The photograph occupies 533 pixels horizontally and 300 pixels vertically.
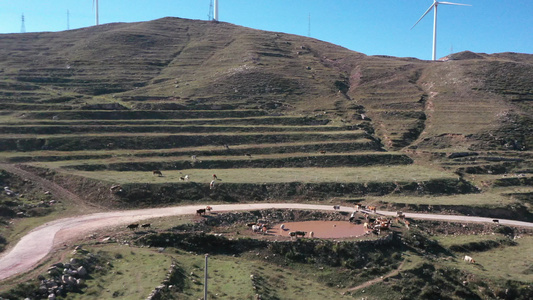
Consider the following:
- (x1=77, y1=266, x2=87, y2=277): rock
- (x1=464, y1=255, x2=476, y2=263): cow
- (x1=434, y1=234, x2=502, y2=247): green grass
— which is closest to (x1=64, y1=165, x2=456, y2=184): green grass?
(x1=434, y1=234, x2=502, y2=247): green grass

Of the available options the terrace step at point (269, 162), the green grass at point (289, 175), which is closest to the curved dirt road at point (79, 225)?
the green grass at point (289, 175)

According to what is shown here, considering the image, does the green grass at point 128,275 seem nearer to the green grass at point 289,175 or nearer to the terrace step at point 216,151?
the green grass at point 289,175

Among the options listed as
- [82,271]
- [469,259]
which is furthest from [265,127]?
[82,271]

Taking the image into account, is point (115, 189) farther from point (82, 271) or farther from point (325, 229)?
point (325, 229)

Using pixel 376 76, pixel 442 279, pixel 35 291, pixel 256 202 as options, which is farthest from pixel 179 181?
pixel 376 76

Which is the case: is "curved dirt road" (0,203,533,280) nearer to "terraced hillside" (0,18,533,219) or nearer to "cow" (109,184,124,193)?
"terraced hillside" (0,18,533,219)
